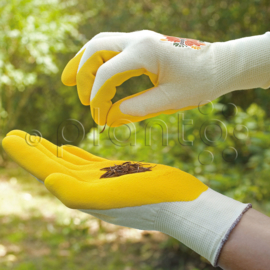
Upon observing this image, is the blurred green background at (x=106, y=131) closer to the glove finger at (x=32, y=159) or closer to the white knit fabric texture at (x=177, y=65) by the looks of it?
the white knit fabric texture at (x=177, y=65)

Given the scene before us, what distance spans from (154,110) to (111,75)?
0.22 m

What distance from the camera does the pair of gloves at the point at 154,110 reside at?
954 millimetres

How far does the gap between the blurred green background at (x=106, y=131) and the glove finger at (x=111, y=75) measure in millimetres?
1044

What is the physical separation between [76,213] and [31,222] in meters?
0.49

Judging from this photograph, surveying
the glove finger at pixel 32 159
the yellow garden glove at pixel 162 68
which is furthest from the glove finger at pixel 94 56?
the glove finger at pixel 32 159

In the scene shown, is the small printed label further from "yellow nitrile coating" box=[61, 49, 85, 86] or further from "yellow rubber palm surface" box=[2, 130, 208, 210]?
"yellow rubber palm surface" box=[2, 130, 208, 210]

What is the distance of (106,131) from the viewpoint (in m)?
2.57

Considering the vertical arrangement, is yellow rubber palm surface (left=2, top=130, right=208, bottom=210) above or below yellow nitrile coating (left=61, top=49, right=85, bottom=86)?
below

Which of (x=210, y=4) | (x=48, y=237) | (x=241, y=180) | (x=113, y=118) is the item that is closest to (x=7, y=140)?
(x=113, y=118)

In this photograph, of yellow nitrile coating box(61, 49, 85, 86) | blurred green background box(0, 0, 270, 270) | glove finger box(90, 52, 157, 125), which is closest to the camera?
glove finger box(90, 52, 157, 125)

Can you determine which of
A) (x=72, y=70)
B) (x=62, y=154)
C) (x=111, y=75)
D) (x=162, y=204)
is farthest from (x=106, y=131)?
(x=162, y=204)

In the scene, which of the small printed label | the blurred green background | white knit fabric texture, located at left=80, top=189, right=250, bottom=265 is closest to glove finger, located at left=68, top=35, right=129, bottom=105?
the small printed label

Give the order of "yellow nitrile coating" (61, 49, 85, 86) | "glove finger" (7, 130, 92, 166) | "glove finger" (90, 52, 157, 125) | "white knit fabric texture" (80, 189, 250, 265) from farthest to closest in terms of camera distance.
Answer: "glove finger" (7, 130, 92, 166) → "yellow nitrile coating" (61, 49, 85, 86) → "glove finger" (90, 52, 157, 125) → "white knit fabric texture" (80, 189, 250, 265)

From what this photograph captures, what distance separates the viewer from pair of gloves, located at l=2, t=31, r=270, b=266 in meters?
0.95
